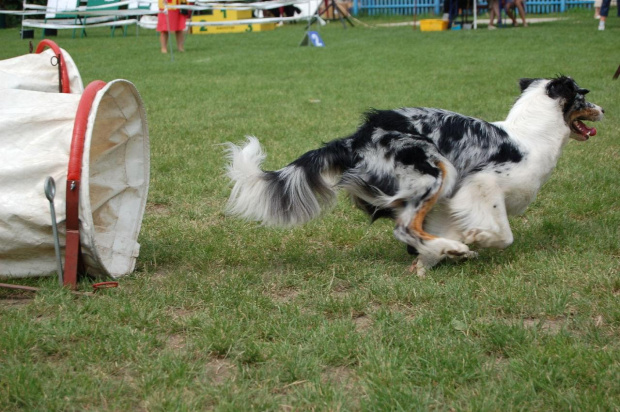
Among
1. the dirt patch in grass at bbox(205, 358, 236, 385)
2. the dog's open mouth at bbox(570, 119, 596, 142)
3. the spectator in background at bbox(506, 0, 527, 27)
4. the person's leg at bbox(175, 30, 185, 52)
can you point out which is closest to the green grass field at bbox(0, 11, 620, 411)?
the dirt patch in grass at bbox(205, 358, 236, 385)

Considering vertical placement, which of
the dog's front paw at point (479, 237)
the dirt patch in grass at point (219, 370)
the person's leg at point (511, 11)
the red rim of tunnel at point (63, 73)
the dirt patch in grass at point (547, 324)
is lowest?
the dirt patch in grass at point (219, 370)

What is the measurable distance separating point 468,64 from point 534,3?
1667cm

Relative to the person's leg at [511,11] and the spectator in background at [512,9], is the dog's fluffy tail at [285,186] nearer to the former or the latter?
the spectator in background at [512,9]

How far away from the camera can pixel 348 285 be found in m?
3.78

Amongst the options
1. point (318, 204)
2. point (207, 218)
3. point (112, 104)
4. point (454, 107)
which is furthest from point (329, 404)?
point (454, 107)

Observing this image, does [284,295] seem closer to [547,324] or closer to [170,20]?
[547,324]

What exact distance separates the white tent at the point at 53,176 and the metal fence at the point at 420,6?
26.0 metres

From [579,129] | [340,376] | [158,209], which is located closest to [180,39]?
[158,209]

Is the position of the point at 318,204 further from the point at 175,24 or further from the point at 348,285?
the point at 175,24

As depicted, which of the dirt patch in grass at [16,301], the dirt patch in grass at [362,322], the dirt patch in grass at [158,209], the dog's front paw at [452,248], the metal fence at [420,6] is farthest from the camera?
the metal fence at [420,6]

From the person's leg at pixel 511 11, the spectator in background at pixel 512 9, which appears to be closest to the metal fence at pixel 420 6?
the spectator in background at pixel 512 9

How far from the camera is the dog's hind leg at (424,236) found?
Result: 3812 millimetres

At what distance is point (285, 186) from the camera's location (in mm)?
3895

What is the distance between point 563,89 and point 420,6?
2674 cm
